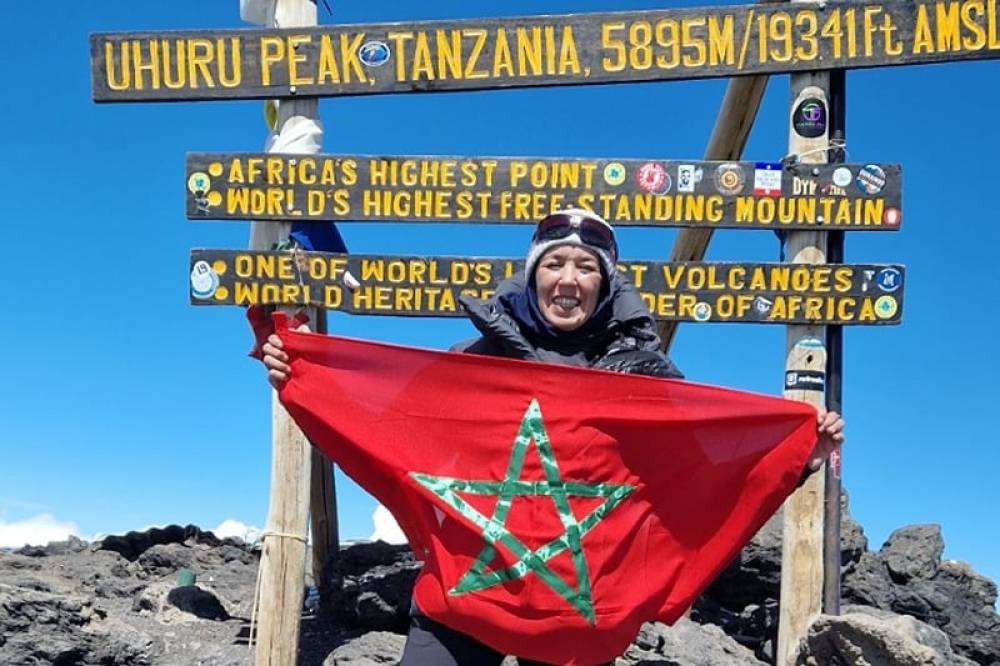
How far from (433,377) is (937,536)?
19.7 ft

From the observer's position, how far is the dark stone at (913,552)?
8.23 metres

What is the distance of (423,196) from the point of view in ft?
22.1

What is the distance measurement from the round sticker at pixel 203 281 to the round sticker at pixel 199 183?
0.49 meters

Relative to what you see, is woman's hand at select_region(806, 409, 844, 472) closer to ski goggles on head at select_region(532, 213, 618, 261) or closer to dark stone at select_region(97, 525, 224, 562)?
ski goggles on head at select_region(532, 213, 618, 261)

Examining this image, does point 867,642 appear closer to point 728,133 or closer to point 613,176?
point 613,176

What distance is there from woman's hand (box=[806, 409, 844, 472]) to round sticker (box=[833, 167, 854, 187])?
3078 mm

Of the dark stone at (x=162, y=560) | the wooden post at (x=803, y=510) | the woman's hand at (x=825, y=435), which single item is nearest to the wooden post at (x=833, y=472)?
the wooden post at (x=803, y=510)

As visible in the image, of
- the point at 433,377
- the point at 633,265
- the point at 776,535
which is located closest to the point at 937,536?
the point at 776,535

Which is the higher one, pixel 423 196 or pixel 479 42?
pixel 479 42

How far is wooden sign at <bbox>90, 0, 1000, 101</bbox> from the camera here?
6.68 meters

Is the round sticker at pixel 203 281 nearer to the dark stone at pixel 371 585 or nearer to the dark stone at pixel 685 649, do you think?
the dark stone at pixel 371 585

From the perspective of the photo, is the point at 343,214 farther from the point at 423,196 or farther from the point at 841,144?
the point at 841,144

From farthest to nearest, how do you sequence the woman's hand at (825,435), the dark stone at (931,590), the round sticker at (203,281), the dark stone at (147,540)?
the dark stone at (147,540) < the dark stone at (931,590) < the round sticker at (203,281) < the woman's hand at (825,435)

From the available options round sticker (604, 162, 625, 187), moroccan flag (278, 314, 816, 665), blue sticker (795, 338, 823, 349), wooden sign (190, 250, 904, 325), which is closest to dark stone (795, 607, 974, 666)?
moroccan flag (278, 314, 816, 665)
